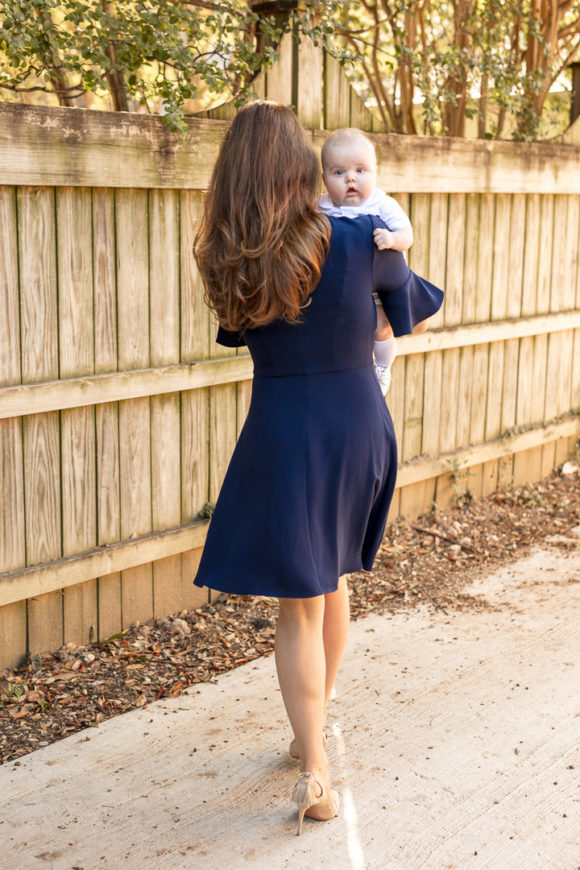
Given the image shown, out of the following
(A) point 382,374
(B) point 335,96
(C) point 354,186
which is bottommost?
(A) point 382,374

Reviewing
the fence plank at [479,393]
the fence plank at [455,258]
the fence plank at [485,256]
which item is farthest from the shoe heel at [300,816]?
the fence plank at [485,256]

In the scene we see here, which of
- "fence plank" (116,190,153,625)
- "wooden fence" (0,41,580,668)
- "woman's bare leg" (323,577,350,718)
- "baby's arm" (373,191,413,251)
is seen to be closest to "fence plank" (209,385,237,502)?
"wooden fence" (0,41,580,668)

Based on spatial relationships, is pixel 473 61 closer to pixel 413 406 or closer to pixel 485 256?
pixel 485 256

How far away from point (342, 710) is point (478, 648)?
0.75m

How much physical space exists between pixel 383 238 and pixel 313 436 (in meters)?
0.53

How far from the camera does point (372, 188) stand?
2.71 meters

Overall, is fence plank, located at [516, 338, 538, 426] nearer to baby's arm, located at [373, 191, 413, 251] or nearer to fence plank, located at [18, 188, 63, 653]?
fence plank, located at [18, 188, 63, 653]

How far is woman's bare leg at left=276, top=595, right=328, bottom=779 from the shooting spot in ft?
8.90

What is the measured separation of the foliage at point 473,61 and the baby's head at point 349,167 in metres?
2.47

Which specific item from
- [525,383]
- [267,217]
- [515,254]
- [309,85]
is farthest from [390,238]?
[525,383]

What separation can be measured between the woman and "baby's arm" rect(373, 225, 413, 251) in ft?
0.06

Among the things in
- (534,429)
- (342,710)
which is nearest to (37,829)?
(342,710)

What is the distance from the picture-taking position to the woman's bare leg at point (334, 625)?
2.94 metres

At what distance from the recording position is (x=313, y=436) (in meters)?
2.63
